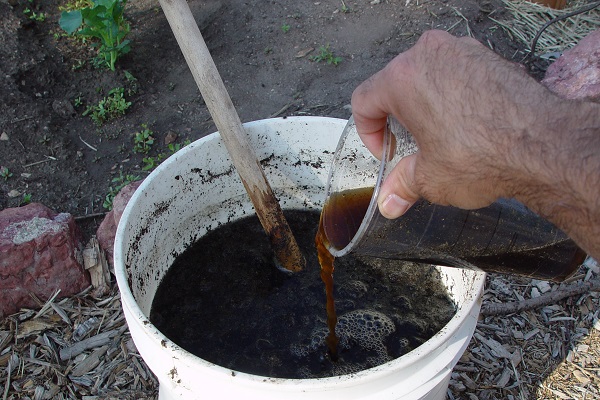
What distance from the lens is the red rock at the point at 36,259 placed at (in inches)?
86.5

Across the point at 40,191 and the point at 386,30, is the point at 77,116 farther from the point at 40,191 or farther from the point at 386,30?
the point at 386,30

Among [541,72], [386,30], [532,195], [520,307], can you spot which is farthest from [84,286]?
[541,72]

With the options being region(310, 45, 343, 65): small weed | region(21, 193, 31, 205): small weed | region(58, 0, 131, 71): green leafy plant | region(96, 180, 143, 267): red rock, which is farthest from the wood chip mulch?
region(310, 45, 343, 65): small weed

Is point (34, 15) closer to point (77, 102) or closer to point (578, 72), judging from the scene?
point (77, 102)

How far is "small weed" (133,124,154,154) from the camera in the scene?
2885 millimetres

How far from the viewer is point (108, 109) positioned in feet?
9.99

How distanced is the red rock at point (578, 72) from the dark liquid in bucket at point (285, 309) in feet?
5.05

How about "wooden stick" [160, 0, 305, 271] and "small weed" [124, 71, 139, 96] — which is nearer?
"wooden stick" [160, 0, 305, 271]

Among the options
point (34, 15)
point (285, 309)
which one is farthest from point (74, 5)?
point (285, 309)

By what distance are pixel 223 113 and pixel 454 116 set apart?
0.83m

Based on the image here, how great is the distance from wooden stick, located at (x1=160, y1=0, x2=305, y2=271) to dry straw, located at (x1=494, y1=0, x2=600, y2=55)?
2.36 metres

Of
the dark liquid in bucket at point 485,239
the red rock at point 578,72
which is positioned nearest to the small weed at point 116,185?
the dark liquid in bucket at point 485,239

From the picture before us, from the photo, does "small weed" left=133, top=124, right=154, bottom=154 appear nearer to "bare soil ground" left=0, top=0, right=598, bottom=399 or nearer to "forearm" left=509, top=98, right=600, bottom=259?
"bare soil ground" left=0, top=0, right=598, bottom=399

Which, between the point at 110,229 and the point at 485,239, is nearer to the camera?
the point at 485,239
